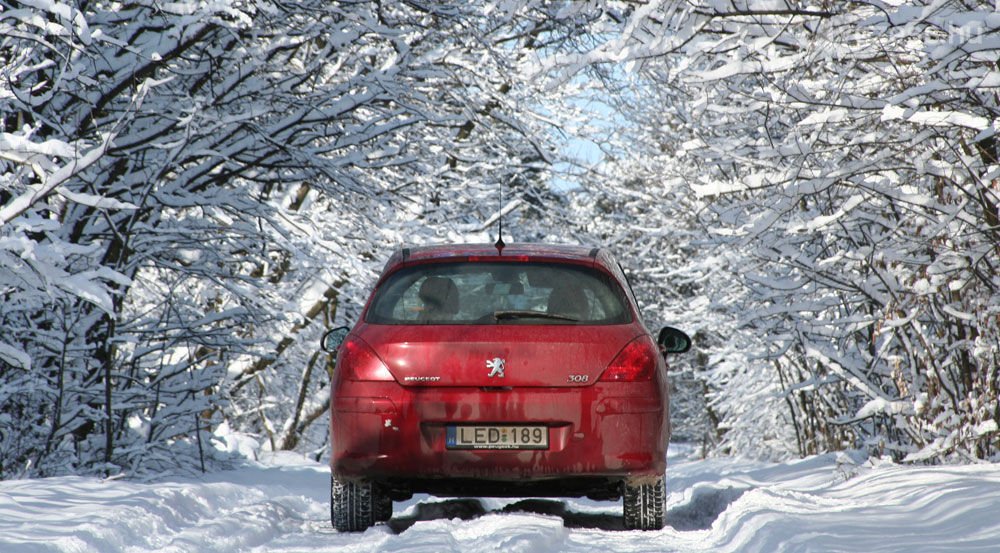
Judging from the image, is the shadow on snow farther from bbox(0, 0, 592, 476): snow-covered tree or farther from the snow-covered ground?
bbox(0, 0, 592, 476): snow-covered tree

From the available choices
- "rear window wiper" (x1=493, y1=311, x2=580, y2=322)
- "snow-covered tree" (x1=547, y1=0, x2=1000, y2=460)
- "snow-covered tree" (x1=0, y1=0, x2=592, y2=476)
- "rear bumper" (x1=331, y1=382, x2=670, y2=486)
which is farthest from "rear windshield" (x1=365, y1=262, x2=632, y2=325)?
"snow-covered tree" (x1=0, y1=0, x2=592, y2=476)

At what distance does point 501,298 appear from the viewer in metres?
6.91

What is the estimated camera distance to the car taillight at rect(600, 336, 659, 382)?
637 centimetres

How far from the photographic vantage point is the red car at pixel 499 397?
628cm

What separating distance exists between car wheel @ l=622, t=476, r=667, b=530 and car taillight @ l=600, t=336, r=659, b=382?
683 millimetres

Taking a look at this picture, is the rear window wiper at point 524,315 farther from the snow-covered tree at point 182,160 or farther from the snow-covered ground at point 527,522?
the snow-covered tree at point 182,160

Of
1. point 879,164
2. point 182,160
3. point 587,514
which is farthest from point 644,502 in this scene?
point 182,160

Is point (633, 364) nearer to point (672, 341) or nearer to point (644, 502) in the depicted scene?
point (644, 502)

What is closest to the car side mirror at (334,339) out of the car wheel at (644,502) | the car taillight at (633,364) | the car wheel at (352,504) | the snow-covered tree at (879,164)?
the car wheel at (352,504)

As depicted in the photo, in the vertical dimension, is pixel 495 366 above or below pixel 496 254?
below

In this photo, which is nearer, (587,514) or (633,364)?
(633,364)

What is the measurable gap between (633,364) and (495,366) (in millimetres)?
762

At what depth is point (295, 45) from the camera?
963 cm

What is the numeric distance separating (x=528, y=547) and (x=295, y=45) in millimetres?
5574
